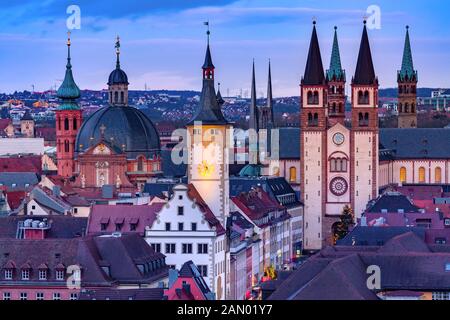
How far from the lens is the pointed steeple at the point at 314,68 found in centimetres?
11394

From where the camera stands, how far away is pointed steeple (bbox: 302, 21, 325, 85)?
114 metres

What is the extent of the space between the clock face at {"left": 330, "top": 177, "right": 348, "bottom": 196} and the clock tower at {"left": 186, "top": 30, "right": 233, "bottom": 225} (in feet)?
124

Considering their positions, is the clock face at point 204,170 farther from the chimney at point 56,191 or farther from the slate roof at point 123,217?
the chimney at point 56,191

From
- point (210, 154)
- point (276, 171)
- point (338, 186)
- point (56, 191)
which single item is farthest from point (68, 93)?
point (210, 154)

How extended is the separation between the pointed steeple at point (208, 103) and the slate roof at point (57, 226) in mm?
11022

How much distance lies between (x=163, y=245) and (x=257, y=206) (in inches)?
1234

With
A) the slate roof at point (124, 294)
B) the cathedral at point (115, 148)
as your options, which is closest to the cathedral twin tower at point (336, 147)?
the cathedral at point (115, 148)

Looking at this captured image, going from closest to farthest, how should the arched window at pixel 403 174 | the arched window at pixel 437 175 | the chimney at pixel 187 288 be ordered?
the chimney at pixel 187 288 < the arched window at pixel 437 175 < the arched window at pixel 403 174

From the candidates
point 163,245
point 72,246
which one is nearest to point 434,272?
point 72,246

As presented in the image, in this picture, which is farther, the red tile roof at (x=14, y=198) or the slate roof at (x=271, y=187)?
the slate roof at (x=271, y=187)

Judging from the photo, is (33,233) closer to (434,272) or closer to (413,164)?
(434,272)

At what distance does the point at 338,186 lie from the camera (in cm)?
11394

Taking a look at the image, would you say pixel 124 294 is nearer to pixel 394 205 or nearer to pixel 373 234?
pixel 373 234
